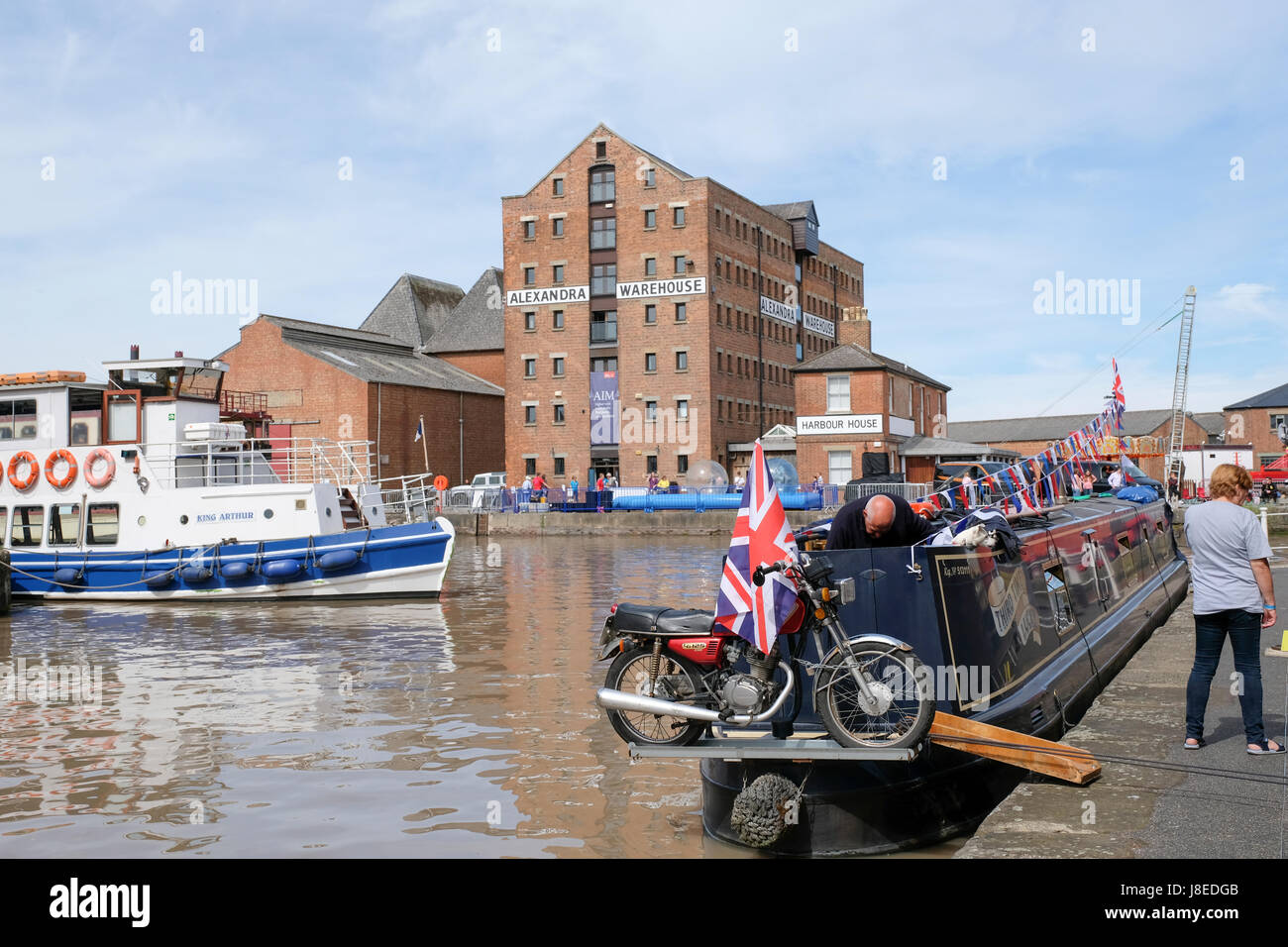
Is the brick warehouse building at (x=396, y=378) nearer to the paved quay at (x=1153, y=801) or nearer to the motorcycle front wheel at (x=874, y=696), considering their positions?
the paved quay at (x=1153, y=801)

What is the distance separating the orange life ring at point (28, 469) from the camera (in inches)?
989

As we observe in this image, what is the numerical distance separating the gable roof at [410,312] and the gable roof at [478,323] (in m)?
1.15

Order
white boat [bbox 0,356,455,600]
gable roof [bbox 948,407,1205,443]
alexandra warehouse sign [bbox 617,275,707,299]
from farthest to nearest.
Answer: gable roof [bbox 948,407,1205,443], alexandra warehouse sign [bbox 617,275,707,299], white boat [bbox 0,356,455,600]

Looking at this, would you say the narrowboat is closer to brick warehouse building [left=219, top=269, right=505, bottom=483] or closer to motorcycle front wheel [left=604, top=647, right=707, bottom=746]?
motorcycle front wheel [left=604, top=647, right=707, bottom=746]

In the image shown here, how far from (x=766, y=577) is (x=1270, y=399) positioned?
9650 cm

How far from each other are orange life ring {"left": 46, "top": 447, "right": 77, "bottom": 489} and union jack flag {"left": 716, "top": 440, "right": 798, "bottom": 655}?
71.1 ft

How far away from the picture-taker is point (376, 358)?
6806cm

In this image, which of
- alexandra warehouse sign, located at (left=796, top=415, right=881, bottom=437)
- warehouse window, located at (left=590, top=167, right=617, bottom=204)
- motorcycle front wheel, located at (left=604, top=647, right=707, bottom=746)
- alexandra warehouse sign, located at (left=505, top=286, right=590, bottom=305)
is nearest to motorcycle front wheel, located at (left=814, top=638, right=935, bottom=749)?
motorcycle front wheel, located at (left=604, top=647, right=707, bottom=746)

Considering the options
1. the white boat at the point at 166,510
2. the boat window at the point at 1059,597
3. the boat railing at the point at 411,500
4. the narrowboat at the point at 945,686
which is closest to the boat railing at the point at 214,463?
the white boat at the point at 166,510

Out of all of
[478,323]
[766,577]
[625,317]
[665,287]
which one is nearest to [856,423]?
[665,287]

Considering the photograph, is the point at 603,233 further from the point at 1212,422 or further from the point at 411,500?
the point at 1212,422

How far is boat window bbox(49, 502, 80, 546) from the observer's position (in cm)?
2519
